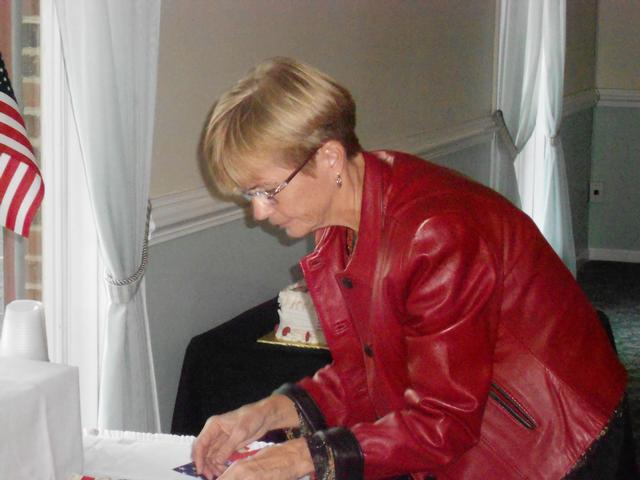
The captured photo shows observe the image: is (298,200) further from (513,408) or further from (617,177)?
(617,177)

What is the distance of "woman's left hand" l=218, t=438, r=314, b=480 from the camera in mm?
1520

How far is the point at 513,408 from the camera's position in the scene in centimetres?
168

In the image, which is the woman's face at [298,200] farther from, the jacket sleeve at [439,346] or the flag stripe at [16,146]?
the flag stripe at [16,146]

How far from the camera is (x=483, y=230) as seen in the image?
1604 mm

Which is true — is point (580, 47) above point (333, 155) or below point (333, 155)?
below

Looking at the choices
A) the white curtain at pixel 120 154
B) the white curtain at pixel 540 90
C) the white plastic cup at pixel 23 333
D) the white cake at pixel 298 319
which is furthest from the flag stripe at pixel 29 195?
the white curtain at pixel 540 90

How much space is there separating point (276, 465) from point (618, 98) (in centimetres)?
688

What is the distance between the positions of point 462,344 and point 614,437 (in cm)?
37

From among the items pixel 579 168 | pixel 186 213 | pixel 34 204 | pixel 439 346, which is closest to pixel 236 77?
pixel 186 213

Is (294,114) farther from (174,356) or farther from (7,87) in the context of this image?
(174,356)

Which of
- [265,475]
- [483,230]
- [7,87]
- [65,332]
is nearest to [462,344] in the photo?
[483,230]

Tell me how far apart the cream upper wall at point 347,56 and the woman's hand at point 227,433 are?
1327 millimetres

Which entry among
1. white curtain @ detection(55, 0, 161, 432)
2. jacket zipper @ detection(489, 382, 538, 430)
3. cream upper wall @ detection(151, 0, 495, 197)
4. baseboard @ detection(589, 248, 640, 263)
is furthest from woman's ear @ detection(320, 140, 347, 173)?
baseboard @ detection(589, 248, 640, 263)

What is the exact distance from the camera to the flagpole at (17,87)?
8.82ft
